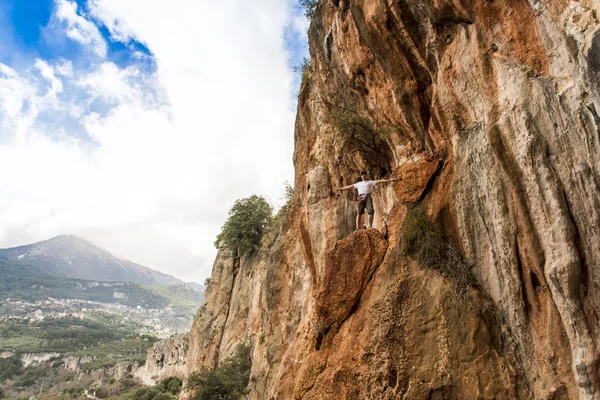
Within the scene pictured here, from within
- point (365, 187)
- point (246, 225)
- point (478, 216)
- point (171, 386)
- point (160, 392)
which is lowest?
point (171, 386)

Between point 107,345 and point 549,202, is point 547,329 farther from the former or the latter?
point 107,345

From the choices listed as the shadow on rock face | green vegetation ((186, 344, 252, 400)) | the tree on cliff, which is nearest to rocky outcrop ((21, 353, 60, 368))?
the tree on cliff

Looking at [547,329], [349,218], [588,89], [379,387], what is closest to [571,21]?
[588,89]

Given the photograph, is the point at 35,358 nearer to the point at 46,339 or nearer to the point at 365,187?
the point at 46,339

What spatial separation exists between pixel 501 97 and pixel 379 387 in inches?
259

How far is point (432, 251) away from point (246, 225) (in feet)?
81.3

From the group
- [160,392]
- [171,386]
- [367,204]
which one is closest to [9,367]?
[171,386]

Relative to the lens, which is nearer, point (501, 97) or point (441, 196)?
point (501, 97)

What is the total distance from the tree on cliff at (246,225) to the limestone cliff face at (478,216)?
2022cm

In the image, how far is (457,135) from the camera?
888cm

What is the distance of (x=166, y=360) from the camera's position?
7756 cm

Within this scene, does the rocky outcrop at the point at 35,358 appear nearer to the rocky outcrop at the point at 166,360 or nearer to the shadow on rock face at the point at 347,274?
the rocky outcrop at the point at 166,360

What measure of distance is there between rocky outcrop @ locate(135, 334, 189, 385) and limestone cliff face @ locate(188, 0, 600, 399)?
229 feet

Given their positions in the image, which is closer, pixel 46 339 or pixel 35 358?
pixel 35 358
